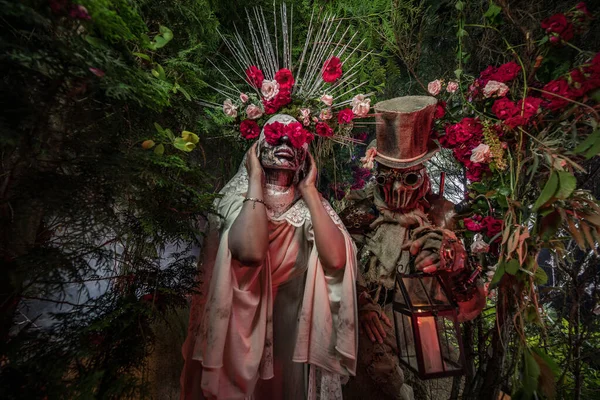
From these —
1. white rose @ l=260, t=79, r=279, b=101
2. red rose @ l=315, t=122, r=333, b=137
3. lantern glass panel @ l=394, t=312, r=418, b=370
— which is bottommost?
lantern glass panel @ l=394, t=312, r=418, b=370

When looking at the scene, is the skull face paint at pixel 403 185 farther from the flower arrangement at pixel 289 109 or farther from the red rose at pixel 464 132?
the flower arrangement at pixel 289 109

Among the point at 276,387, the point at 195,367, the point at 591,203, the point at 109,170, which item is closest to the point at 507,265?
the point at 591,203

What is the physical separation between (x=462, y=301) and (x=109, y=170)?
2062 millimetres

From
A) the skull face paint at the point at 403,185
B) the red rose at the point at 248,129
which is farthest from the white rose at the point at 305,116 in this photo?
the skull face paint at the point at 403,185

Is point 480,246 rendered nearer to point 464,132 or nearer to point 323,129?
point 464,132

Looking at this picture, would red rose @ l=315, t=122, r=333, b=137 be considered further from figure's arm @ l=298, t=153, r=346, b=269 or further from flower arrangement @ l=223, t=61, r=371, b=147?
figure's arm @ l=298, t=153, r=346, b=269

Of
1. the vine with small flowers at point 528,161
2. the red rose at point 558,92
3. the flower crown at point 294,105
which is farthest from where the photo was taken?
the flower crown at point 294,105

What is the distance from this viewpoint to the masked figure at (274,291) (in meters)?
1.29

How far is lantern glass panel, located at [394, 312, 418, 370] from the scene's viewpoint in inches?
59.3

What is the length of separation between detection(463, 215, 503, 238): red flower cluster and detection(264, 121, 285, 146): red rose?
3.96 ft

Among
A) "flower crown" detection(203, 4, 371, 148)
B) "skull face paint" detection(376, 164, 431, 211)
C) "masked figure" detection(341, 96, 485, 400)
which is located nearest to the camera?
"flower crown" detection(203, 4, 371, 148)

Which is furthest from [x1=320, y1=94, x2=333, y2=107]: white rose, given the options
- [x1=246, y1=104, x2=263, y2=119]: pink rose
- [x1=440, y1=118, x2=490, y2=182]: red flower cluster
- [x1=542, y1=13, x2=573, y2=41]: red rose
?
[x1=542, y1=13, x2=573, y2=41]: red rose

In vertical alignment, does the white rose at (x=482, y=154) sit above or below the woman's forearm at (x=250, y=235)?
above

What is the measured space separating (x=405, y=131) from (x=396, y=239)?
720 mm
